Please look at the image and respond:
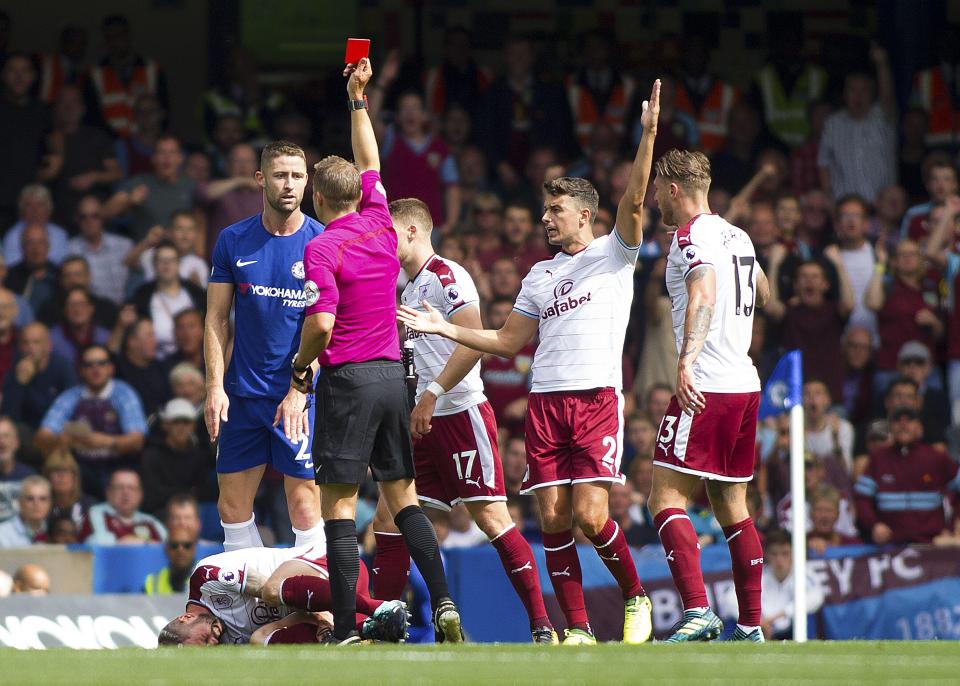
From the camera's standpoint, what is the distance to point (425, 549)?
8.15 m

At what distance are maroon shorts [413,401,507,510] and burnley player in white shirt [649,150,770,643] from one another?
3.45 ft

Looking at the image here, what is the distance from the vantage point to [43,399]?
14.0 metres

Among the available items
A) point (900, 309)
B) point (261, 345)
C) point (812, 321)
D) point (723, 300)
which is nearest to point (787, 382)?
point (723, 300)

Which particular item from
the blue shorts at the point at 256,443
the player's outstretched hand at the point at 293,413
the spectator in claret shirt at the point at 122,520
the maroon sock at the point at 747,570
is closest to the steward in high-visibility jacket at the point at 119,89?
the spectator in claret shirt at the point at 122,520

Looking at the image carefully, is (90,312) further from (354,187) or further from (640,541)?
(354,187)

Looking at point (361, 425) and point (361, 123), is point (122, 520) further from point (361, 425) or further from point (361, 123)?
point (361, 123)

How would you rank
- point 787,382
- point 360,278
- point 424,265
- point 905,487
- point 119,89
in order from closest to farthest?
point 360,278 < point 424,265 < point 787,382 < point 905,487 < point 119,89

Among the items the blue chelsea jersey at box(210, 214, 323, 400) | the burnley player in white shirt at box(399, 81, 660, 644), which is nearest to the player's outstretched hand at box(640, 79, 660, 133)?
the burnley player in white shirt at box(399, 81, 660, 644)

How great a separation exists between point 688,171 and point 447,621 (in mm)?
2647

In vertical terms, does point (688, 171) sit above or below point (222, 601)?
above

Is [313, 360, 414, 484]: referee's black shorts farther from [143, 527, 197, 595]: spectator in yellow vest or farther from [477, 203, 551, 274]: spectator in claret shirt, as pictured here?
[477, 203, 551, 274]: spectator in claret shirt

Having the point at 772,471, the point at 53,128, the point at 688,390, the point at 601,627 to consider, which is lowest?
the point at 601,627

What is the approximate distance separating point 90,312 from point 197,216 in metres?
1.35

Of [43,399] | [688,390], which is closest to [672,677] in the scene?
[688,390]
